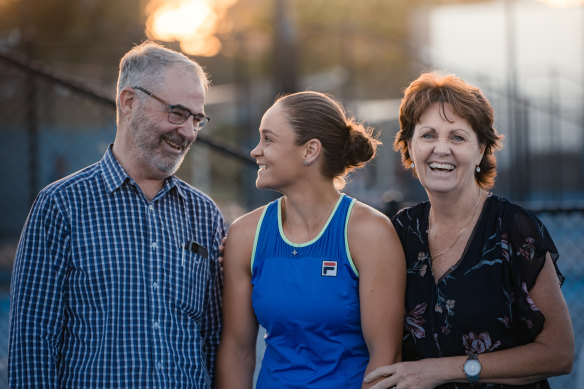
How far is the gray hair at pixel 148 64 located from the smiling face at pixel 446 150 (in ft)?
3.14

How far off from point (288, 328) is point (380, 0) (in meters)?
32.8

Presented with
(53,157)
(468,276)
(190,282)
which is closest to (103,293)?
(190,282)

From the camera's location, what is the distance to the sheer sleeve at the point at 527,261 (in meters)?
2.57

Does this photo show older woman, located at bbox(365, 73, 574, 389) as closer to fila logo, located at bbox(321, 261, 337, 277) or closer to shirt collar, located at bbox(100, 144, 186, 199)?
fila logo, located at bbox(321, 261, 337, 277)

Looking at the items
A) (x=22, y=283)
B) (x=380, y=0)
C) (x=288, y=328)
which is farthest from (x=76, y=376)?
(x=380, y=0)

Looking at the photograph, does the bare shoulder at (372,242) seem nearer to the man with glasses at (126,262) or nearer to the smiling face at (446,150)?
the smiling face at (446,150)

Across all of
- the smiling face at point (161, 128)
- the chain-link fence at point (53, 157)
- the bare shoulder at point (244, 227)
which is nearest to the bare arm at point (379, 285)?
the bare shoulder at point (244, 227)

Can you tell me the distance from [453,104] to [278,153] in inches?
28.6

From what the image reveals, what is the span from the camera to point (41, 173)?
10586mm

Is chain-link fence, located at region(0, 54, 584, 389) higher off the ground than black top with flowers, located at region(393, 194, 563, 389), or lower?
higher

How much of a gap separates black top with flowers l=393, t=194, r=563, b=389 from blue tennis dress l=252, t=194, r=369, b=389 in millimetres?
269

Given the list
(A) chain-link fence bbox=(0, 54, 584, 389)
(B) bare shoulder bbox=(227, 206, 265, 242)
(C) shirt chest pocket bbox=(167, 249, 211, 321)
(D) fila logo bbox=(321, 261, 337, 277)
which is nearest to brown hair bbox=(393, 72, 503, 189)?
(D) fila logo bbox=(321, 261, 337, 277)

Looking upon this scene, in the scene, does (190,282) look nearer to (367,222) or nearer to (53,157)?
(367,222)

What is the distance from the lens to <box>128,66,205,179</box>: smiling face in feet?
8.96
